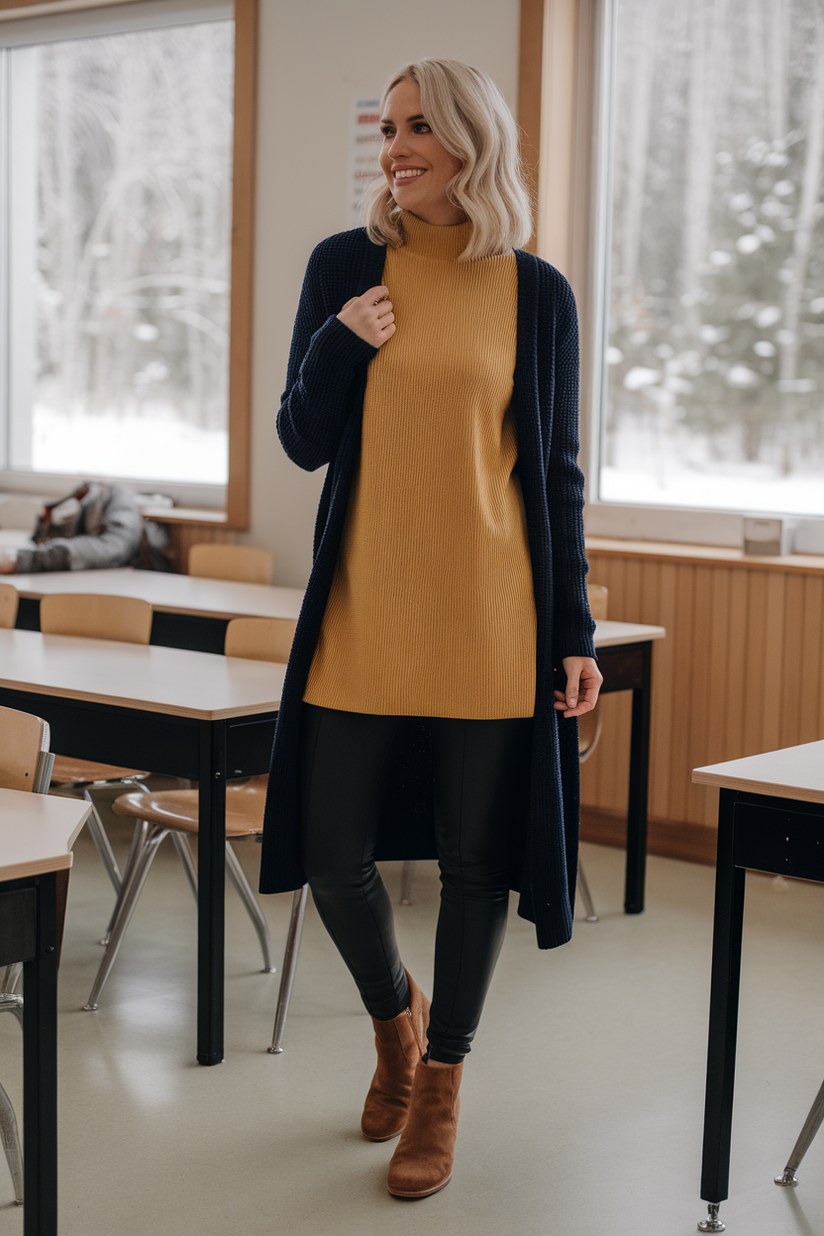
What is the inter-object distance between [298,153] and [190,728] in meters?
2.99

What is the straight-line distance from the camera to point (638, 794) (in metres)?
3.79

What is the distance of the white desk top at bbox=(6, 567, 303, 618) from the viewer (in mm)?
4129

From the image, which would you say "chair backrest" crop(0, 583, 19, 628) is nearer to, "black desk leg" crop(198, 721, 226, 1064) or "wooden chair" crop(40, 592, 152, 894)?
"wooden chair" crop(40, 592, 152, 894)

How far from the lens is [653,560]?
4.25 meters

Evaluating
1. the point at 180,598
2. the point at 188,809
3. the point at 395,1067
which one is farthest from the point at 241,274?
the point at 395,1067

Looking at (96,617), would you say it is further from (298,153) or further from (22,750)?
(298,153)

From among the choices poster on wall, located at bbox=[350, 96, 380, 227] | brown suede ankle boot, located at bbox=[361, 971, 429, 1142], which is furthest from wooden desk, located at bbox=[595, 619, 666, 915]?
poster on wall, located at bbox=[350, 96, 380, 227]

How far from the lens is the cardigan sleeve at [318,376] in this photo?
6.52ft

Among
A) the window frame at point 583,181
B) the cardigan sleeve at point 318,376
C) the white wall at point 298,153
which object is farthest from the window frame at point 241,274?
the cardigan sleeve at point 318,376

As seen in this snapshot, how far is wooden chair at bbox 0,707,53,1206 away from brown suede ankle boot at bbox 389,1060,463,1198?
1.95 feet

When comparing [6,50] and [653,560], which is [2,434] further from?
[653,560]

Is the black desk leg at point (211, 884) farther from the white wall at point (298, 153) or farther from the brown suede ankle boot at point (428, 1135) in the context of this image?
the white wall at point (298, 153)

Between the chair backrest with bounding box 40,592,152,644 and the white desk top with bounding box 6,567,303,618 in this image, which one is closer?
the chair backrest with bounding box 40,592,152,644

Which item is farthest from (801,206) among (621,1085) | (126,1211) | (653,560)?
(126,1211)
